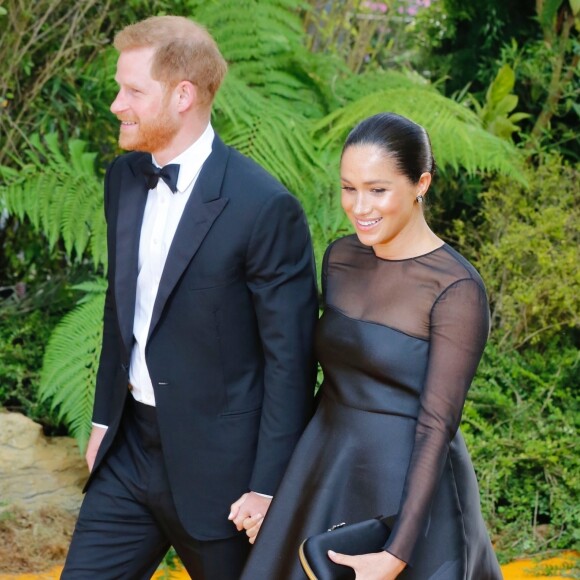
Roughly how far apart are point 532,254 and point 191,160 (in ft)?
10.7

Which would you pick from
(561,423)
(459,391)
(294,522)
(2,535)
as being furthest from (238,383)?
(561,423)

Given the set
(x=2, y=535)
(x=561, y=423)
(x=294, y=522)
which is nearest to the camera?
(x=294, y=522)

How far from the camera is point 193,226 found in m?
2.50

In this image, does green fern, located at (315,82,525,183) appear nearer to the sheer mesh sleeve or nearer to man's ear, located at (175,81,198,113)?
man's ear, located at (175,81,198,113)

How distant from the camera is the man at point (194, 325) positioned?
2488 mm

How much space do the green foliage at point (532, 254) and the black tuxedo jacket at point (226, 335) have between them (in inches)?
115

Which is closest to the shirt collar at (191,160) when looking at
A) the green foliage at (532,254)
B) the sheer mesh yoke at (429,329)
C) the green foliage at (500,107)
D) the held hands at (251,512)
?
the sheer mesh yoke at (429,329)

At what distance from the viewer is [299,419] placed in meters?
2.52

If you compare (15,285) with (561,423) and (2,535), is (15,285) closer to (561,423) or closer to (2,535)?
(2,535)

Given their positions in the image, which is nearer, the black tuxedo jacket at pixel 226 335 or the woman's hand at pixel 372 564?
the woman's hand at pixel 372 564

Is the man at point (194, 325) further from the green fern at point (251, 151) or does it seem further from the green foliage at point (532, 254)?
the green foliage at point (532, 254)

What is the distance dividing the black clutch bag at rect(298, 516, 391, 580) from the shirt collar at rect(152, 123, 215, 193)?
931mm

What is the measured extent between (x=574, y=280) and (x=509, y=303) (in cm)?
34

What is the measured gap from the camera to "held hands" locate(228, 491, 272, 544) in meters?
2.54
